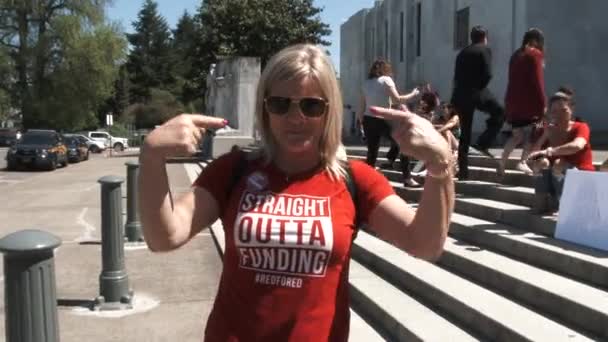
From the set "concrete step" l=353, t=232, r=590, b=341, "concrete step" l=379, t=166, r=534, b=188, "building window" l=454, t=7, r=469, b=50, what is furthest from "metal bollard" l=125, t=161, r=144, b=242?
"building window" l=454, t=7, r=469, b=50

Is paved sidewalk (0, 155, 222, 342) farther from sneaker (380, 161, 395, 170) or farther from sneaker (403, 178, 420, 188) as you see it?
sneaker (380, 161, 395, 170)

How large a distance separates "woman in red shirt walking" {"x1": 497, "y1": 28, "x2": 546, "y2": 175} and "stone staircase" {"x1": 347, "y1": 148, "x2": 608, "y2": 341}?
85 centimetres

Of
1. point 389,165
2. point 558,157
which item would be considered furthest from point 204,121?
point 389,165

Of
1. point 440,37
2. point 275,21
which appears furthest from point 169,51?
point 440,37

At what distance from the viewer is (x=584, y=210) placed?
17.6 ft

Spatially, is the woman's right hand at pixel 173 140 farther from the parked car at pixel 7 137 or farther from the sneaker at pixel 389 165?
the parked car at pixel 7 137

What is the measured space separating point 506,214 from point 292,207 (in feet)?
16.6

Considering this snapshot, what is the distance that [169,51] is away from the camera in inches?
3374

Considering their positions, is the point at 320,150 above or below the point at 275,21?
below

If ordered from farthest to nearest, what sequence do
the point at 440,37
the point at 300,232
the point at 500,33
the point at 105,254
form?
the point at 440,37 < the point at 500,33 < the point at 105,254 < the point at 300,232

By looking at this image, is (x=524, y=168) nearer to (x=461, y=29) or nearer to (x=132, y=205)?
(x=132, y=205)

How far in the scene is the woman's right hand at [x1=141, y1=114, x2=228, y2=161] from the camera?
1805 millimetres

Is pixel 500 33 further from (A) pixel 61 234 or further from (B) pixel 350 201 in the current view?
(B) pixel 350 201

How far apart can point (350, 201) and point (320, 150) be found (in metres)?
0.18
